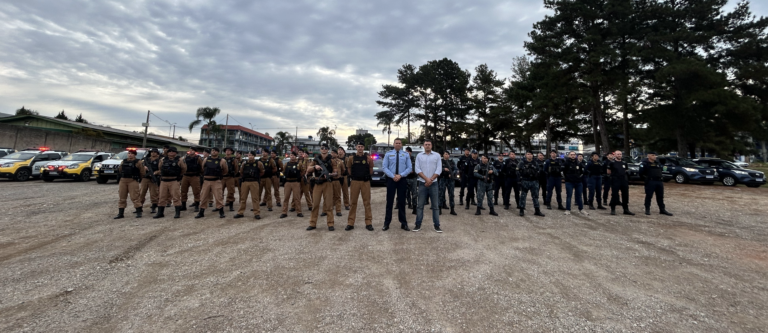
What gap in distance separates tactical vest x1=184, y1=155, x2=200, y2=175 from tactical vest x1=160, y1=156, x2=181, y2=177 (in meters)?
0.34

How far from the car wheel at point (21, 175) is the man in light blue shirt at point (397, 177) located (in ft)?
64.8

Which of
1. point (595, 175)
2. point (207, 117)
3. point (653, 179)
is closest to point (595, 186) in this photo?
point (595, 175)

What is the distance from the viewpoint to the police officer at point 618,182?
8.34m

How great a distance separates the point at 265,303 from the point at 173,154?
244 inches

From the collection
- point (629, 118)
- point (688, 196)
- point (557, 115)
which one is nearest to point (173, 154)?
point (688, 196)

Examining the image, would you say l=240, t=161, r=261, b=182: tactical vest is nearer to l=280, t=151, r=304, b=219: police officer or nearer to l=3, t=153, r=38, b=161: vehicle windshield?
l=280, t=151, r=304, b=219: police officer

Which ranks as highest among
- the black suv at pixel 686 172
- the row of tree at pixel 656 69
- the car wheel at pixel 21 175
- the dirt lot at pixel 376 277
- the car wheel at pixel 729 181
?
the row of tree at pixel 656 69

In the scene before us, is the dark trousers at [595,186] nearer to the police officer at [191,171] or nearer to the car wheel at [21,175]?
the police officer at [191,171]

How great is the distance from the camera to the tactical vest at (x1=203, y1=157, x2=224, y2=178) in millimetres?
7426

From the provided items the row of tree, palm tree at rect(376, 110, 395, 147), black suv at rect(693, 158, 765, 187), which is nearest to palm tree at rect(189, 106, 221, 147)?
palm tree at rect(376, 110, 395, 147)

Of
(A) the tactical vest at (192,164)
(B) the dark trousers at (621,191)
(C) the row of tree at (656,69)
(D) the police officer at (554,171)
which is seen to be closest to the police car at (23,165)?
(A) the tactical vest at (192,164)

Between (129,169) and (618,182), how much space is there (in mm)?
12610

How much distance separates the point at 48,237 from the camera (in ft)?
17.9

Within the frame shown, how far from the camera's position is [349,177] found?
747cm
